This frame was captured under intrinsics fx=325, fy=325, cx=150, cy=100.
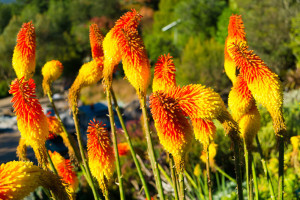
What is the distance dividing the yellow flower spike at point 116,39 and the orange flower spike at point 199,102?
1.16ft

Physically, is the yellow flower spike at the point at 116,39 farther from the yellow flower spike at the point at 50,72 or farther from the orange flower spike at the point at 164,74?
the yellow flower spike at the point at 50,72

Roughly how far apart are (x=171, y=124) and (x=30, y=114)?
616 millimetres

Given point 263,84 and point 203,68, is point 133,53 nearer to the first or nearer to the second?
point 263,84

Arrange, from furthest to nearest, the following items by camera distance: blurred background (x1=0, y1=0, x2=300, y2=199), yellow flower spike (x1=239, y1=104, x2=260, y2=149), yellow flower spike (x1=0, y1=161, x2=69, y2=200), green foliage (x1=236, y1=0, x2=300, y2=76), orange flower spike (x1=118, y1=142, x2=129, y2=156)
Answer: green foliage (x1=236, y1=0, x2=300, y2=76)
blurred background (x1=0, y1=0, x2=300, y2=199)
orange flower spike (x1=118, y1=142, x2=129, y2=156)
yellow flower spike (x1=239, y1=104, x2=260, y2=149)
yellow flower spike (x1=0, y1=161, x2=69, y2=200)

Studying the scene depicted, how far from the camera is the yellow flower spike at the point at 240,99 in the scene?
5.00 ft

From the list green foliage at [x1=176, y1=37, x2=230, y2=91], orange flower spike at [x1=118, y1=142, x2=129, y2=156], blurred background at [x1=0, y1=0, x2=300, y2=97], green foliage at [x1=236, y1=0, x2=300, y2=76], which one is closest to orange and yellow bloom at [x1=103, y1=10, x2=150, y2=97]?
orange flower spike at [x1=118, y1=142, x2=129, y2=156]

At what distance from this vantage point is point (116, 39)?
1.35 meters

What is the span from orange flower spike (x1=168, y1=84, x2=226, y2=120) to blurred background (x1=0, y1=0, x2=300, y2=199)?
8.45 ft

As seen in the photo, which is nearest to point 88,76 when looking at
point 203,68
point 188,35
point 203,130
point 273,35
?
point 203,130

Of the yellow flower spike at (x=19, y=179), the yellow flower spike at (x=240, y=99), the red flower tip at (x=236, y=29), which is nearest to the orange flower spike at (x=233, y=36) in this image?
the red flower tip at (x=236, y=29)

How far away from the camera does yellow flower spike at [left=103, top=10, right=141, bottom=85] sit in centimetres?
129

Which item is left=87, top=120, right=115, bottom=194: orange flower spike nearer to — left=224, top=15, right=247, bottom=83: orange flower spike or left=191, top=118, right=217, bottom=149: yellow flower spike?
left=191, top=118, right=217, bottom=149: yellow flower spike

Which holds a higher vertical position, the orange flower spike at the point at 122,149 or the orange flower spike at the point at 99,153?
the orange flower spike at the point at 99,153

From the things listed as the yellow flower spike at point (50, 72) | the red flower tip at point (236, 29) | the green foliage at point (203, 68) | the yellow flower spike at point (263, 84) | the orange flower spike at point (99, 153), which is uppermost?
the red flower tip at point (236, 29)
